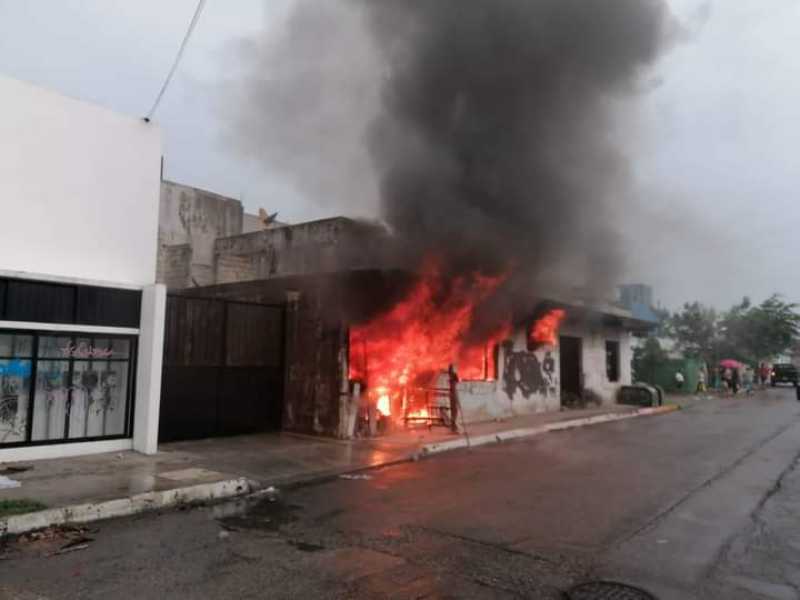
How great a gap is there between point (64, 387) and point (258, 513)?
4.46 m

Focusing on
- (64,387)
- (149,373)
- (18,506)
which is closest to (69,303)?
(64,387)

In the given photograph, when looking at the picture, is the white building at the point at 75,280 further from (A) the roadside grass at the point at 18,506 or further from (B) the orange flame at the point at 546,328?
(B) the orange flame at the point at 546,328

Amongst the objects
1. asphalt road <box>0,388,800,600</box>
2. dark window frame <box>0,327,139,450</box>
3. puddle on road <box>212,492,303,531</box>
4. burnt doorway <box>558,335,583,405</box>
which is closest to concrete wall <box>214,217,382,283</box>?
dark window frame <box>0,327,139,450</box>

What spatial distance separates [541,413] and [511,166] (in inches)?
308

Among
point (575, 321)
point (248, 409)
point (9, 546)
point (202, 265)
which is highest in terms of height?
point (202, 265)

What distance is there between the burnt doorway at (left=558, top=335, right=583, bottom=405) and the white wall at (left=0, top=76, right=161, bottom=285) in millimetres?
13177

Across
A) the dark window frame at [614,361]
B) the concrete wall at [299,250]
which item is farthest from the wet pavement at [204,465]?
the dark window frame at [614,361]

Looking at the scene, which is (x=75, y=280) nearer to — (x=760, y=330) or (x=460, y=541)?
(x=460, y=541)

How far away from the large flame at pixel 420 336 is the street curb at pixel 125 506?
15.0ft

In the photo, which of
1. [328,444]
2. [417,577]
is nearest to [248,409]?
[328,444]

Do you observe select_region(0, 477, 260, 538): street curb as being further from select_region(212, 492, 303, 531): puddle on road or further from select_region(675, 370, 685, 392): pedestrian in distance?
select_region(675, 370, 685, 392): pedestrian in distance

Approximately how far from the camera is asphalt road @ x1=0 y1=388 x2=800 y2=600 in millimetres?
4113

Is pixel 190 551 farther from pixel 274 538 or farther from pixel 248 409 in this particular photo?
pixel 248 409

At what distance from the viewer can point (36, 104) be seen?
8789mm
